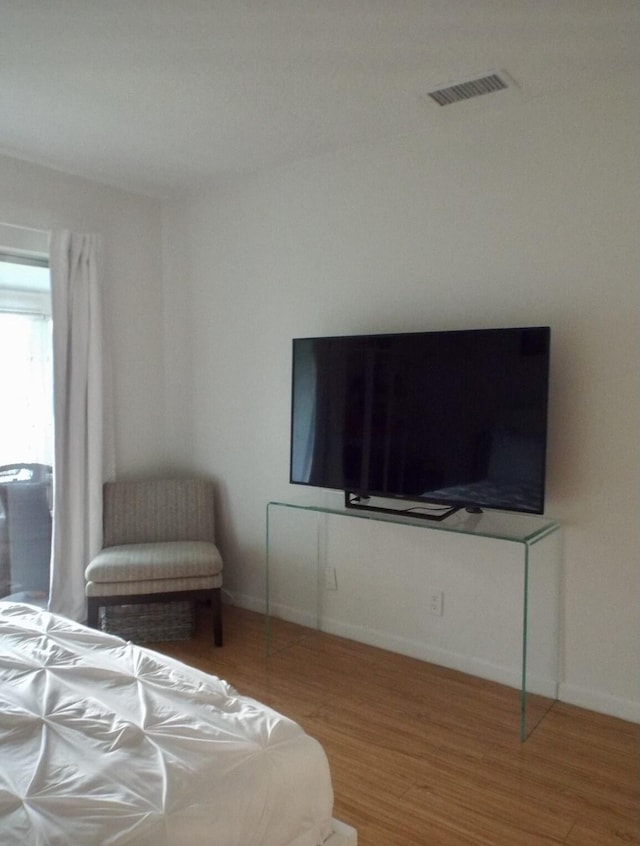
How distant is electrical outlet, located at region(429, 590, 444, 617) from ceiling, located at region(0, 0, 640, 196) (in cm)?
226

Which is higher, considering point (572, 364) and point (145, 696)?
point (572, 364)

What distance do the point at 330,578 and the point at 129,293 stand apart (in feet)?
7.03

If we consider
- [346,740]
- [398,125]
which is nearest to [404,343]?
[398,125]

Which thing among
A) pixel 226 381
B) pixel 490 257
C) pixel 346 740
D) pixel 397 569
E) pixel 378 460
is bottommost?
pixel 346 740

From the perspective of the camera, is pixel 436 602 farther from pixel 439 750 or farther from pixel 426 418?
pixel 426 418

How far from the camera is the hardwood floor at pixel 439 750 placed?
2068mm

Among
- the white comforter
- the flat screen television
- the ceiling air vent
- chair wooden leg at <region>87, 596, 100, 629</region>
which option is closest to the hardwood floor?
chair wooden leg at <region>87, 596, 100, 629</region>

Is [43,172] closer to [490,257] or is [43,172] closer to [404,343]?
[404,343]

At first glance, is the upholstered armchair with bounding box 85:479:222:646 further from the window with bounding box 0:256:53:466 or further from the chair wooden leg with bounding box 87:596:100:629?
the window with bounding box 0:256:53:466

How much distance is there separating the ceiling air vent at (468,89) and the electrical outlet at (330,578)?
2385mm

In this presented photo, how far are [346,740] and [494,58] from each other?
268 cm

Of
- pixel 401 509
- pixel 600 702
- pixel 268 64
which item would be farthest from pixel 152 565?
pixel 268 64

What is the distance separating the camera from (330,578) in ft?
11.8

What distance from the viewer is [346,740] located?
2561mm
